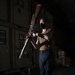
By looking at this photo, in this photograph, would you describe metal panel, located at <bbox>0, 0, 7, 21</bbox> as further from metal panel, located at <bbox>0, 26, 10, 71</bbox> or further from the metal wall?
metal panel, located at <bbox>0, 26, 10, 71</bbox>

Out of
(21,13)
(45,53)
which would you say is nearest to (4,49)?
(21,13)

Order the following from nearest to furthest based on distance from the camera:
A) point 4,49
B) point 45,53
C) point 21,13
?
point 45,53
point 4,49
point 21,13

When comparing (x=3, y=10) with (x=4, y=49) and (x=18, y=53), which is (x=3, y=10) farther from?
(x=18, y=53)

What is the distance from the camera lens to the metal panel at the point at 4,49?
12.0 ft

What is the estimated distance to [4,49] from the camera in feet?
12.2

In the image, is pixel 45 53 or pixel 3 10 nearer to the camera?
pixel 45 53

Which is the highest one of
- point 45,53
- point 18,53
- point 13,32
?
point 13,32

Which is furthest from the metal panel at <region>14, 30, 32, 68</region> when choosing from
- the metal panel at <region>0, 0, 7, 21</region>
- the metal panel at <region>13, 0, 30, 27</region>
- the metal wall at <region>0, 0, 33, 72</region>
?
the metal panel at <region>0, 0, 7, 21</region>

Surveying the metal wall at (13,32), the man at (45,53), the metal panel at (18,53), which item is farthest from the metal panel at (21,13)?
the man at (45,53)

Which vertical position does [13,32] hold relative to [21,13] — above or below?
below

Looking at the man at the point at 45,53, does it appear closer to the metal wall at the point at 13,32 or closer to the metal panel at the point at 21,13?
the metal wall at the point at 13,32

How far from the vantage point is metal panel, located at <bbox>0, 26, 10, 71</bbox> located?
3.64 m

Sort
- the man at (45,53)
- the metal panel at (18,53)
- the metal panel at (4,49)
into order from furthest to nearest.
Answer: the metal panel at (18,53), the metal panel at (4,49), the man at (45,53)

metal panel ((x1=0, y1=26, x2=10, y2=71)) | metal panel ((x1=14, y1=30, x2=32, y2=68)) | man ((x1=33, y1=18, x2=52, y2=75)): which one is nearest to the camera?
man ((x1=33, y1=18, x2=52, y2=75))
